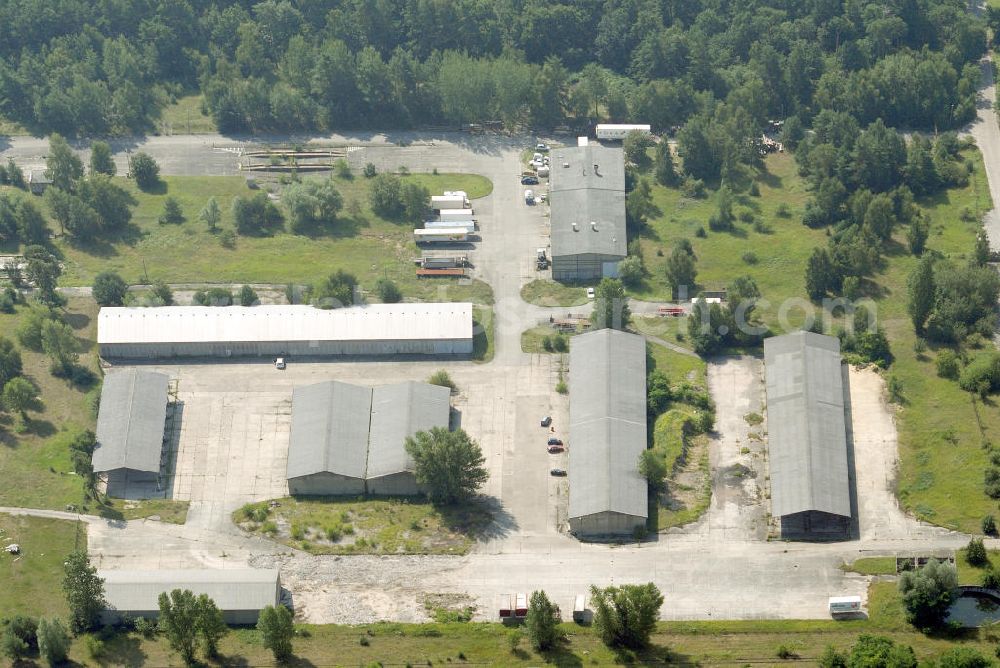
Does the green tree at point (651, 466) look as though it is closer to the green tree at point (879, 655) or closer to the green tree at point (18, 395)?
the green tree at point (879, 655)

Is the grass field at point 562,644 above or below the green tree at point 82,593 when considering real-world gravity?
below

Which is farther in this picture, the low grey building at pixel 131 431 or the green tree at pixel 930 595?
the low grey building at pixel 131 431

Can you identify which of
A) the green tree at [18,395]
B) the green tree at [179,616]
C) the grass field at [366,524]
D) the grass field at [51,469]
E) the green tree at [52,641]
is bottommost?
the green tree at [52,641]

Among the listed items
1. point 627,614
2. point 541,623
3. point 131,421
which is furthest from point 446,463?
point 131,421

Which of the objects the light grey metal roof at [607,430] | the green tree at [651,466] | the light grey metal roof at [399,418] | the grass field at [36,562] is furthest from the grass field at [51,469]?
the green tree at [651,466]

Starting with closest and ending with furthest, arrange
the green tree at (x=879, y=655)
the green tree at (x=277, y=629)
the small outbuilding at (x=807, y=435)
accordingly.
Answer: the green tree at (x=879, y=655) → the green tree at (x=277, y=629) → the small outbuilding at (x=807, y=435)

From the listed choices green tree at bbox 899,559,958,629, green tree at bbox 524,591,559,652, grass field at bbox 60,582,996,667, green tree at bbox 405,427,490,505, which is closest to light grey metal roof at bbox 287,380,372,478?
green tree at bbox 405,427,490,505

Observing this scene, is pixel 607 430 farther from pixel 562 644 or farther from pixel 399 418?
pixel 562 644
